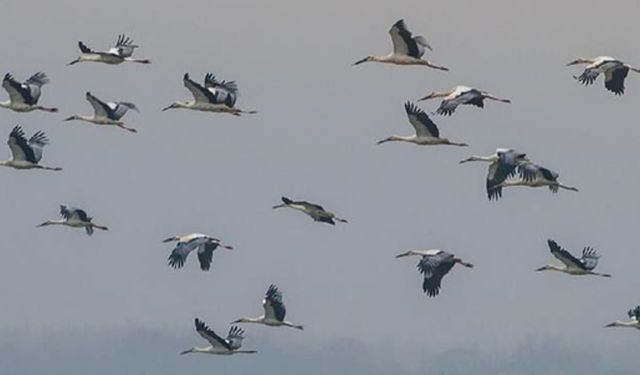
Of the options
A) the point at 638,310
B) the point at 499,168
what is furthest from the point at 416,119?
the point at 638,310

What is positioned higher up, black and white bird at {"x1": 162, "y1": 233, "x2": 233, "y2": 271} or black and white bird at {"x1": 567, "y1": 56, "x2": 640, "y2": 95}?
black and white bird at {"x1": 567, "y1": 56, "x2": 640, "y2": 95}

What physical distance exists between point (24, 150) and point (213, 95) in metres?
8.54

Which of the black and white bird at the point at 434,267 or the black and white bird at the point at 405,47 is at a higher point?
the black and white bird at the point at 405,47

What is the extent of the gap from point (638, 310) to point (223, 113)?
17017 millimetres

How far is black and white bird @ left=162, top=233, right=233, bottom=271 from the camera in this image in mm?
107062

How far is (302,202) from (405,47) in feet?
26.3

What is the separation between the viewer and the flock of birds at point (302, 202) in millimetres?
99688

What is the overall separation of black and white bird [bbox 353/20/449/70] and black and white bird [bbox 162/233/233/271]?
34.4ft

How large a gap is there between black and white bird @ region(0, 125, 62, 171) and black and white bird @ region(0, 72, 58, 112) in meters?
1.80

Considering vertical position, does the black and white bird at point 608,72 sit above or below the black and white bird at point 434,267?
above

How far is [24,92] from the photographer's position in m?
108

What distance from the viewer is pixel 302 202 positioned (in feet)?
347

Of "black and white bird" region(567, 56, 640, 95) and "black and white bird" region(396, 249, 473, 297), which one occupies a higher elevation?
"black and white bird" region(567, 56, 640, 95)

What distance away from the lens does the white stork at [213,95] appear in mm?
107250
